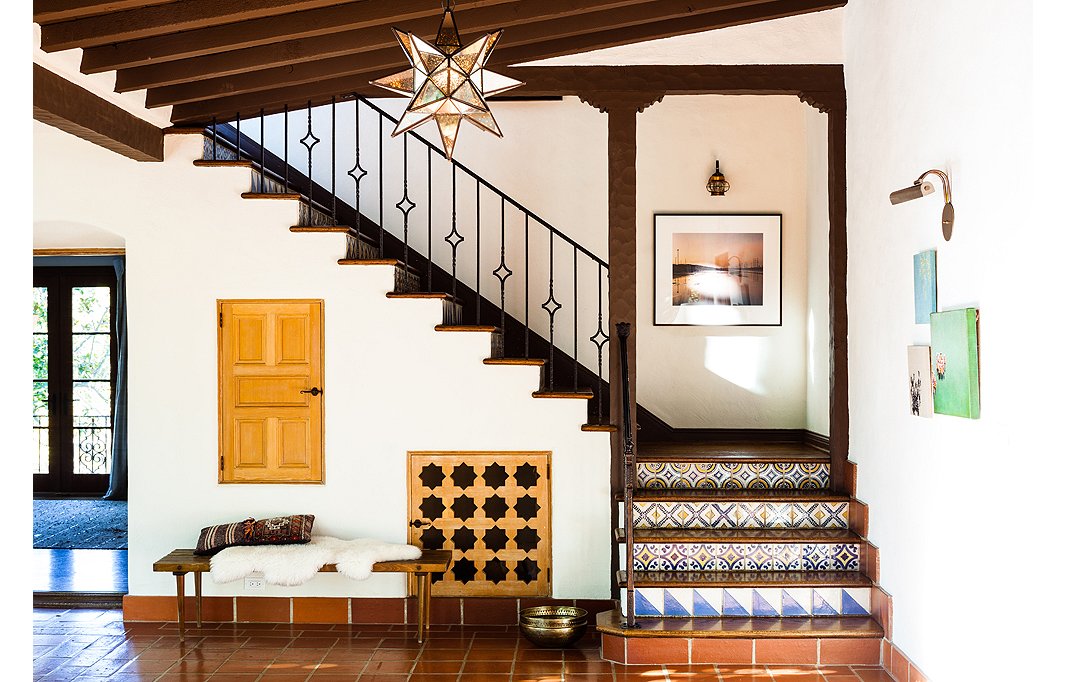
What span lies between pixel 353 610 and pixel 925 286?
378 cm

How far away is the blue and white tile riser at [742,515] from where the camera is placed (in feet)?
18.5

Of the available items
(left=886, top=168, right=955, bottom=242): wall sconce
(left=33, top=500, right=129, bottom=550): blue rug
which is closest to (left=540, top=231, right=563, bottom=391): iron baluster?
(left=886, top=168, right=955, bottom=242): wall sconce

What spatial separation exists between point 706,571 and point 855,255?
2009 millimetres

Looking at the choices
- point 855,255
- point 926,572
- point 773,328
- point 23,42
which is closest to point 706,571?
point 926,572

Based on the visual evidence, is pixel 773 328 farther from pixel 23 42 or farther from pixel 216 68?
pixel 23 42

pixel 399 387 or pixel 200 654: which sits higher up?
pixel 399 387

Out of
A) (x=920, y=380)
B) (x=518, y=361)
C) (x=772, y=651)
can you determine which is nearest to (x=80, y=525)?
(x=518, y=361)

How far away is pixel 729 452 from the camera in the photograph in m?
6.36

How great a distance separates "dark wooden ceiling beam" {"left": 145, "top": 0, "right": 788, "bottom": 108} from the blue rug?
3.51m

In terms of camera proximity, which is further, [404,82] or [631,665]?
[631,665]

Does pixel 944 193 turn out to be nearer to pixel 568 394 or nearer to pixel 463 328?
pixel 568 394

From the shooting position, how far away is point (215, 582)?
565 centimetres

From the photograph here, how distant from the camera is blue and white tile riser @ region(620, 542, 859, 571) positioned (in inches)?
212

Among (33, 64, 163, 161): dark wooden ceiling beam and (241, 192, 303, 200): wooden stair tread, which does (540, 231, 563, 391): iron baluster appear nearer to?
(241, 192, 303, 200): wooden stair tread
